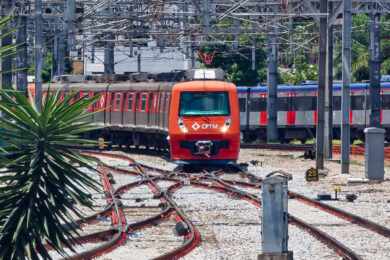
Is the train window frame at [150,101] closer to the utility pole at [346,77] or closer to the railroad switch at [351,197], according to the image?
the utility pole at [346,77]

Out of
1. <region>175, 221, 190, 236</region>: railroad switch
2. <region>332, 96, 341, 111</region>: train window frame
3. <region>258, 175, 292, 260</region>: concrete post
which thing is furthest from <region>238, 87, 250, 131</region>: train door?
<region>258, 175, 292, 260</region>: concrete post

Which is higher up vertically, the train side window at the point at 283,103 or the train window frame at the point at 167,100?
the train window frame at the point at 167,100

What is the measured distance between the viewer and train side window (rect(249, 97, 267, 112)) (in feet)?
183

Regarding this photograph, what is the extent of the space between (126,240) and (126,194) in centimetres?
903

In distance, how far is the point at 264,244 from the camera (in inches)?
520

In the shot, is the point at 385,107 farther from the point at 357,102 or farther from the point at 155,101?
the point at 155,101

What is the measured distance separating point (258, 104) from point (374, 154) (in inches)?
1084

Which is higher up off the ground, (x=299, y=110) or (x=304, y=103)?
(x=304, y=103)

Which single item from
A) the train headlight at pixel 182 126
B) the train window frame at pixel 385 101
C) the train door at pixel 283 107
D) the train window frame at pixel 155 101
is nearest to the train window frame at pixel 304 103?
the train door at pixel 283 107

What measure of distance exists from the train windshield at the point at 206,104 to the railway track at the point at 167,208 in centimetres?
158

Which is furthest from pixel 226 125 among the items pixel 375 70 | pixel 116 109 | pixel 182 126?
pixel 116 109

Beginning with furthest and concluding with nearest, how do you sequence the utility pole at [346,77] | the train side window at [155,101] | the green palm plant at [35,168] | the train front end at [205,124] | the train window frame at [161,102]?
the train side window at [155,101] → the train window frame at [161,102] → the train front end at [205,124] → the utility pole at [346,77] → the green palm plant at [35,168]

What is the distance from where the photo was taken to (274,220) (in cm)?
1320

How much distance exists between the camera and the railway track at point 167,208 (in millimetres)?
15516
